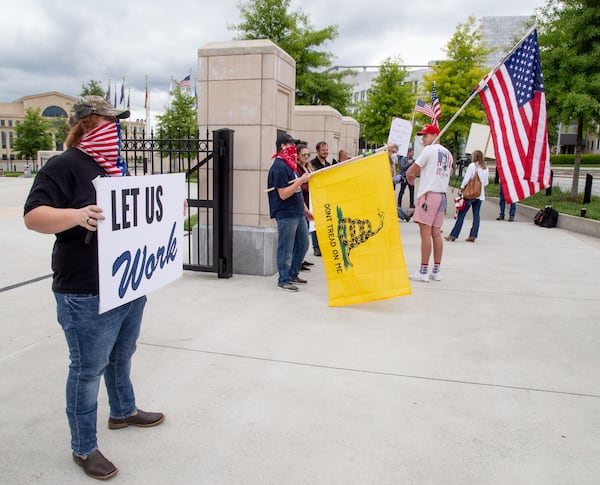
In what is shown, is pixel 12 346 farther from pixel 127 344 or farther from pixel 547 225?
pixel 547 225

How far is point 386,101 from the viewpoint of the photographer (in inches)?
1430

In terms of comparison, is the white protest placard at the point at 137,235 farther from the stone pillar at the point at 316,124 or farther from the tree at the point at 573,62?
the tree at the point at 573,62

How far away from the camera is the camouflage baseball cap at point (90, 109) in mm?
2451

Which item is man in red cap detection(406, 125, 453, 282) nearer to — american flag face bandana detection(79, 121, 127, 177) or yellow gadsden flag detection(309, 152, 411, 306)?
yellow gadsden flag detection(309, 152, 411, 306)

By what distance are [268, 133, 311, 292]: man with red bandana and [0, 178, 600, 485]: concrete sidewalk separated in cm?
34

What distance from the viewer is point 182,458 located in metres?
2.78

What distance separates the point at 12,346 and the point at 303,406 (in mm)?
2650

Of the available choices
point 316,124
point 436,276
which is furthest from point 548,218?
point 436,276

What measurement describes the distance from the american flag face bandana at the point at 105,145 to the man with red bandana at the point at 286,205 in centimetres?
316

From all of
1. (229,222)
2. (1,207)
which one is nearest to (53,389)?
(229,222)

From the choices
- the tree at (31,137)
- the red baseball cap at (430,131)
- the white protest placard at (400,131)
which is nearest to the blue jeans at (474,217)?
the red baseball cap at (430,131)

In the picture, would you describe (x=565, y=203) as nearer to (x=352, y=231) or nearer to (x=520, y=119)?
(x=520, y=119)

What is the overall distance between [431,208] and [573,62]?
10.8 meters

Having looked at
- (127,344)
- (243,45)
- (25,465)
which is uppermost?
(243,45)
